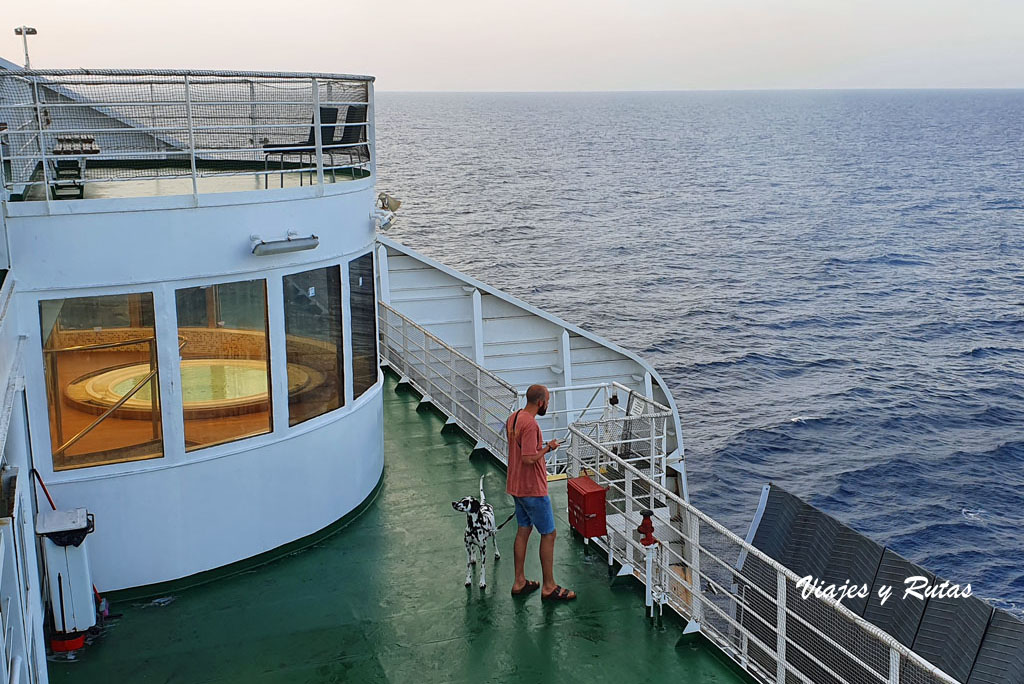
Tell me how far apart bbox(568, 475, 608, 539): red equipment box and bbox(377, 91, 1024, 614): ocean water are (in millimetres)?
14547

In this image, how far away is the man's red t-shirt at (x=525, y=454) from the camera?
25.5 feet

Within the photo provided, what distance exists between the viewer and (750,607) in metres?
11.8

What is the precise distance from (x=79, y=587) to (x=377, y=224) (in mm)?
4217

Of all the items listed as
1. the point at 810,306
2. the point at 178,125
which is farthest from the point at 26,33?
the point at 810,306

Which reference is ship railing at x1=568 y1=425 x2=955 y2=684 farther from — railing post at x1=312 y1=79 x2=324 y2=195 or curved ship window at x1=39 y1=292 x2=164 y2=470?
curved ship window at x1=39 y1=292 x2=164 y2=470

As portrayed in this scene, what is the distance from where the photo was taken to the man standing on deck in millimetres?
7734

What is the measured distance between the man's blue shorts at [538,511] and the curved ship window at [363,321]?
241 cm

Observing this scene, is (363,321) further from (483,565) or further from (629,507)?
(629,507)

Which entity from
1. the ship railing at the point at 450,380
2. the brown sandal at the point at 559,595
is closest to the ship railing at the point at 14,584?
the brown sandal at the point at 559,595

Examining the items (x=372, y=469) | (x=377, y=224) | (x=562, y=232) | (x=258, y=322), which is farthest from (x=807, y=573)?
(x=562, y=232)

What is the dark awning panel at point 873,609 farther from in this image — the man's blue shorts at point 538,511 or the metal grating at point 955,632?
the man's blue shorts at point 538,511

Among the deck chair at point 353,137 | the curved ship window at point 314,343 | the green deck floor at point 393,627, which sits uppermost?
the deck chair at point 353,137

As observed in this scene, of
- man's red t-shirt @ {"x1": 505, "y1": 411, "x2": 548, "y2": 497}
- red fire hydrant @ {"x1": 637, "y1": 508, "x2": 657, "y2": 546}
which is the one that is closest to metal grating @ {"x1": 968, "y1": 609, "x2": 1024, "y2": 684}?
red fire hydrant @ {"x1": 637, "y1": 508, "x2": 657, "y2": 546}

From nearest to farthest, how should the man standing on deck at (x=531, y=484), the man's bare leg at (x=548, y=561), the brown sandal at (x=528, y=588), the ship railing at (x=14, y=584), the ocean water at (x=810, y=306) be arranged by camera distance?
the ship railing at (x=14, y=584) → the man standing on deck at (x=531, y=484) → the man's bare leg at (x=548, y=561) → the brown sandal at (x=528, y=588) → the ocean water at (x=810, y=306)
